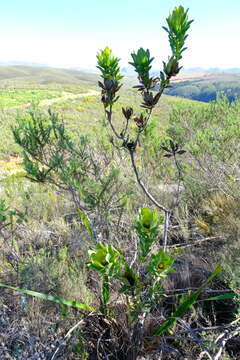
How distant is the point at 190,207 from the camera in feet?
12.1

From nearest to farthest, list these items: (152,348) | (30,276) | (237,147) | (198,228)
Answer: (152,348)
(30,276)
(198,228)
(237,147)

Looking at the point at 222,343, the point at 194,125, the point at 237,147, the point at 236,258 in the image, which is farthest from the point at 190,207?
the point at 222,343

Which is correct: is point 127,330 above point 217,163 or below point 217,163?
below

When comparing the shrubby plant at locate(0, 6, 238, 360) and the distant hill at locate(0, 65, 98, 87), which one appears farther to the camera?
the distant hill at locate(0, 65, 98, 87)

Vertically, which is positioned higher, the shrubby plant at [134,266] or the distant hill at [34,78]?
the distant hill at [34,78]

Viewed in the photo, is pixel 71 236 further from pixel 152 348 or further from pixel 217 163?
pixel 217 163

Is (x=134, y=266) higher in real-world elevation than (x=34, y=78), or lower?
lower

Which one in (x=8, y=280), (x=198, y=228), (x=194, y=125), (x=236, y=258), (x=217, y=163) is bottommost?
(x=8, y=280)

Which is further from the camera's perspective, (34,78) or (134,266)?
(34,78)

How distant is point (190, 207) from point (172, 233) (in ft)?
2.25

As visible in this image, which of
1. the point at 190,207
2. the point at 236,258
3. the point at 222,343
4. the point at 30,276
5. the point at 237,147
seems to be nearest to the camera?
the point at 222,343

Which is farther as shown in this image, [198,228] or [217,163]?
[217,163]

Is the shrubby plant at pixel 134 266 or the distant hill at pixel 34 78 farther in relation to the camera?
the distant hill at pixel 34 78

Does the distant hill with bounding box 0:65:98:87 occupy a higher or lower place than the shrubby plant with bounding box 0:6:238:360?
higher
